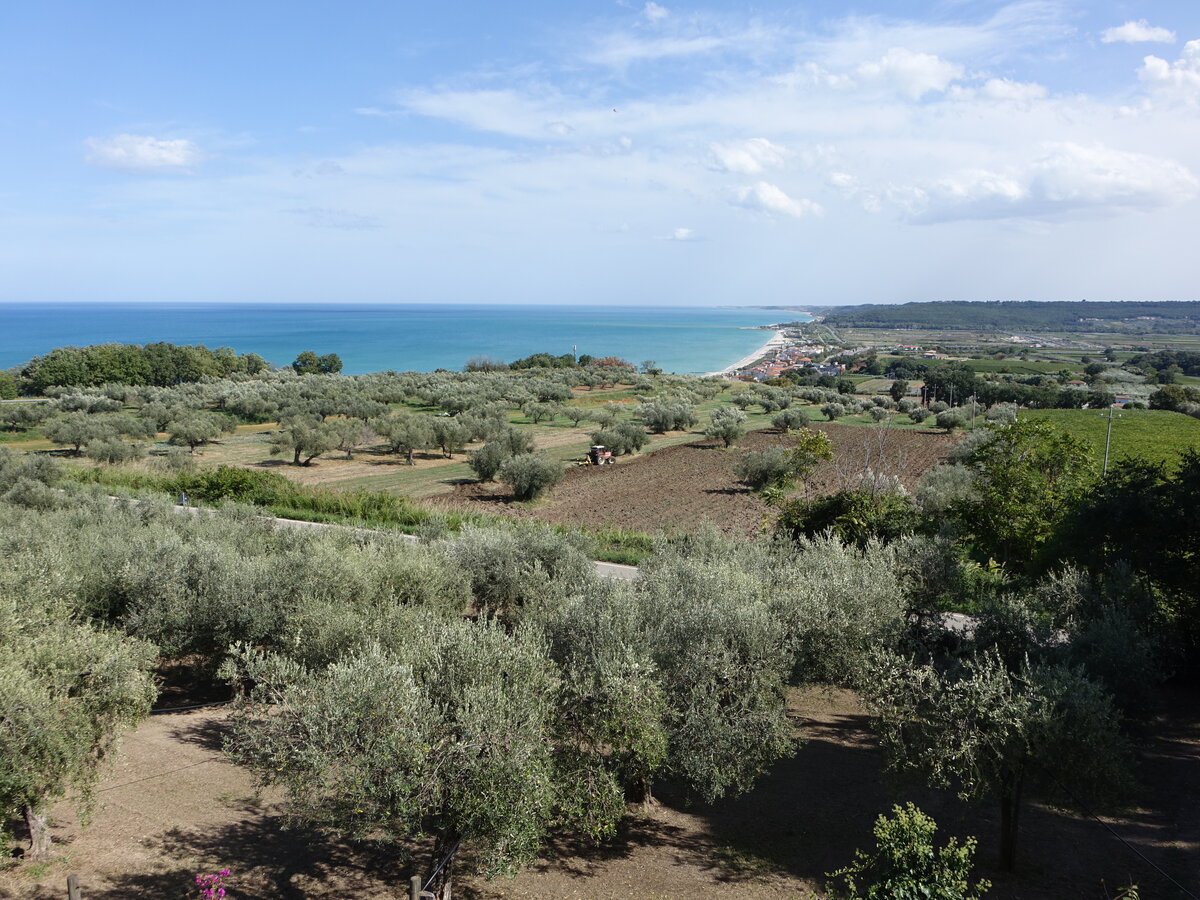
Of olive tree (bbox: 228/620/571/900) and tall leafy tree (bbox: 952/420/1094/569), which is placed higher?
tall leafy tree (bbox: 952/420/1094/569)

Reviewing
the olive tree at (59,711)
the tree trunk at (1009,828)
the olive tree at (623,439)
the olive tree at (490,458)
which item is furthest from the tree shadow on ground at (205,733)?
the olive tree at (623,439)

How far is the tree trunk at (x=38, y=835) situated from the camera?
30.0 feet

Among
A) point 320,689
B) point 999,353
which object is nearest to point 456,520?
point 320,689

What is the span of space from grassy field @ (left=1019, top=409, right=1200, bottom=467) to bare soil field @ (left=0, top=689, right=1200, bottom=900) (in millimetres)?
28427

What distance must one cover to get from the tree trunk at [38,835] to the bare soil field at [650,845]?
217mm

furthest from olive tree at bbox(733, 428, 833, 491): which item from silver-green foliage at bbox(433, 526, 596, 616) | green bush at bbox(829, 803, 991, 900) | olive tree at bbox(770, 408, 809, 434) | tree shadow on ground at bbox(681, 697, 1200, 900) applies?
green bush at bbox(829, 803, 991, 900)

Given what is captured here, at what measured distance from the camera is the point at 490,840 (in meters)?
7.92

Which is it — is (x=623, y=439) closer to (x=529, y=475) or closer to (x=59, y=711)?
(x=529, y=475)

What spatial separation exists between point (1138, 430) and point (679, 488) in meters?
35.0

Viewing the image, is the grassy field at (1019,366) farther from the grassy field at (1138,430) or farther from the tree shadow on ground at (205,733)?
the tree shadow on ground at (205,733)

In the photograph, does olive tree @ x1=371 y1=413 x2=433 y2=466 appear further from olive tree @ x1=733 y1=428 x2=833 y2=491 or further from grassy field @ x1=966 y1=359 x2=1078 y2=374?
grassy field @ x1=966 y1=359 x2=1078 y2=374

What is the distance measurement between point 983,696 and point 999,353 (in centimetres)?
16121

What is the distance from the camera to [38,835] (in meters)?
9.30

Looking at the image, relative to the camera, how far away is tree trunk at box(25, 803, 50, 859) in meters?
9.14
